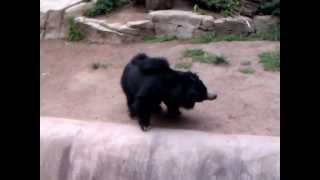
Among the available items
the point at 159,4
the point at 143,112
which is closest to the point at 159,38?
the point at 159,4

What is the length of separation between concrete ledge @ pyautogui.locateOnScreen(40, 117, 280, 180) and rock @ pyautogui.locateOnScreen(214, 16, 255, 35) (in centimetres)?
450

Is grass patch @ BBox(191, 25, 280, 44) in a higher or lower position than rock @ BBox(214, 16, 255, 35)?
lower

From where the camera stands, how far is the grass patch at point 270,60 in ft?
25.1

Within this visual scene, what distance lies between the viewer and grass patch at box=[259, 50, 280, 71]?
764 cm

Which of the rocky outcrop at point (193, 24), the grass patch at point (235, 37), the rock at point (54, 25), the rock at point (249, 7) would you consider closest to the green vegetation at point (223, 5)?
the rock at point (249, 7)

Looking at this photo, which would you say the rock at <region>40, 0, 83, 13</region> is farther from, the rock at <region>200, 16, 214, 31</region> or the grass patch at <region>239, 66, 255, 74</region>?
the grass patch at <region>239, 66, 255, 74</region>

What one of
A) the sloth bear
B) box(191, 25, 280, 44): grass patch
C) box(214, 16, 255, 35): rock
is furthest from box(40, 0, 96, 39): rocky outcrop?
the sloth bear

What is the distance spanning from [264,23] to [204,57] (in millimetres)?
2155

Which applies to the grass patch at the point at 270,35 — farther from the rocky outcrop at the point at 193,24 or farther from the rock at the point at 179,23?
the rock at the point at 179,23

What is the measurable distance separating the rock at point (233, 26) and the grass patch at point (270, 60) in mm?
1271

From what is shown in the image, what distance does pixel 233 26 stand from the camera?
9.46m
